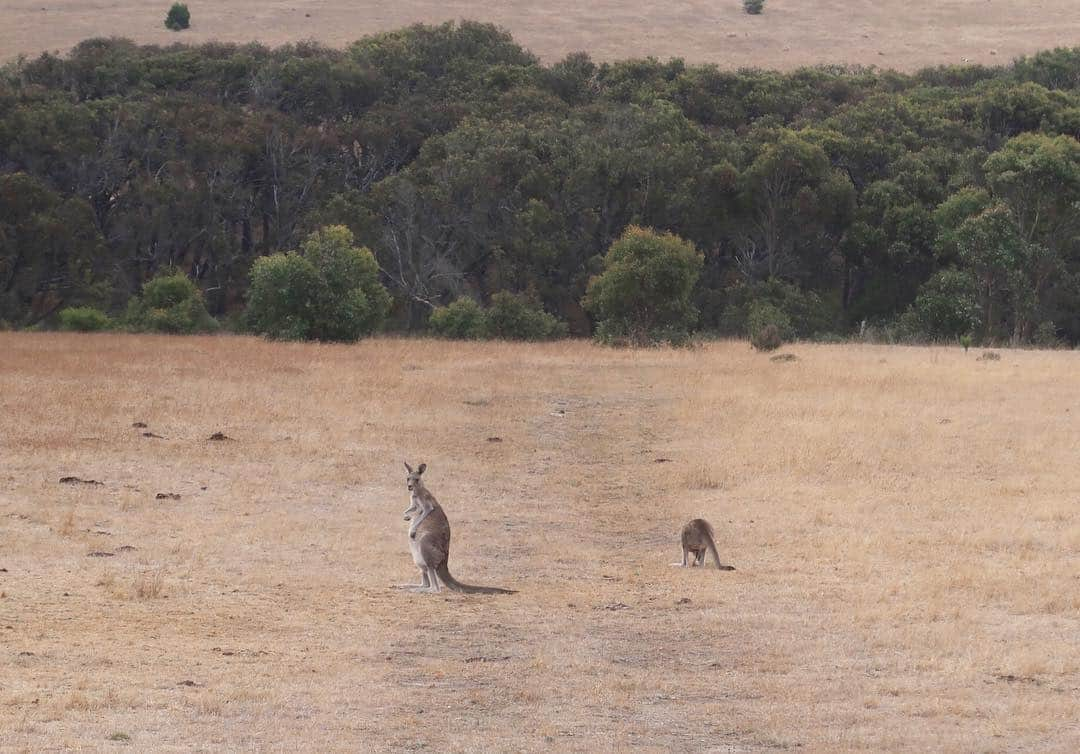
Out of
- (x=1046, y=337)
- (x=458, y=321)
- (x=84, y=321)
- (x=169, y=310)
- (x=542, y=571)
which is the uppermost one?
(x=542, y=571)

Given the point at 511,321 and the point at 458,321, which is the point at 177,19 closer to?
the point at 458,321

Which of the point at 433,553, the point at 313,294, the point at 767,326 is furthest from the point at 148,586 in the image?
the point at 767,326

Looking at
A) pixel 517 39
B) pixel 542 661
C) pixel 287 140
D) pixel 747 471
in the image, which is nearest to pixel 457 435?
pixel 747 471

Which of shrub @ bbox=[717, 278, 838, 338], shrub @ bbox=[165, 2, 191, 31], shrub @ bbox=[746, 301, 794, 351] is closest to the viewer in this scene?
shrub @ bbox=[746, 301, 794, 351]

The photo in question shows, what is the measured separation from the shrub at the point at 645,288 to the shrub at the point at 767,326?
2394 mm

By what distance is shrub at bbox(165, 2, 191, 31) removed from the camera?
85.3m

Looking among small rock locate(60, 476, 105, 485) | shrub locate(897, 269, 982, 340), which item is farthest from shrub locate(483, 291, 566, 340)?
small rock locate(60, 476, 105, 485)

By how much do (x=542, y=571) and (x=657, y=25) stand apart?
81930 millimetres

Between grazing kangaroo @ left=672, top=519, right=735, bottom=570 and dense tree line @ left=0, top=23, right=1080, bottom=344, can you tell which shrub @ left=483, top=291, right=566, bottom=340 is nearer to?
dense tree line @ left=0, top=23, right=1080, bottom=344

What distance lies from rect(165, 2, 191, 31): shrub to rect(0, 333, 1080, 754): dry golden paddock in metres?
59.7

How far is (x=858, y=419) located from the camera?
25.3 meters

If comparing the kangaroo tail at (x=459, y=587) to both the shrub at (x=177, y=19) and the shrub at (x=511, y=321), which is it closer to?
the shrub at (x=511, y=321)

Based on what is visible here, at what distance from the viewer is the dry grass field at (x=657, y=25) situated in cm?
8331

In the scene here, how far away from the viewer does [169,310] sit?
4716 cm
